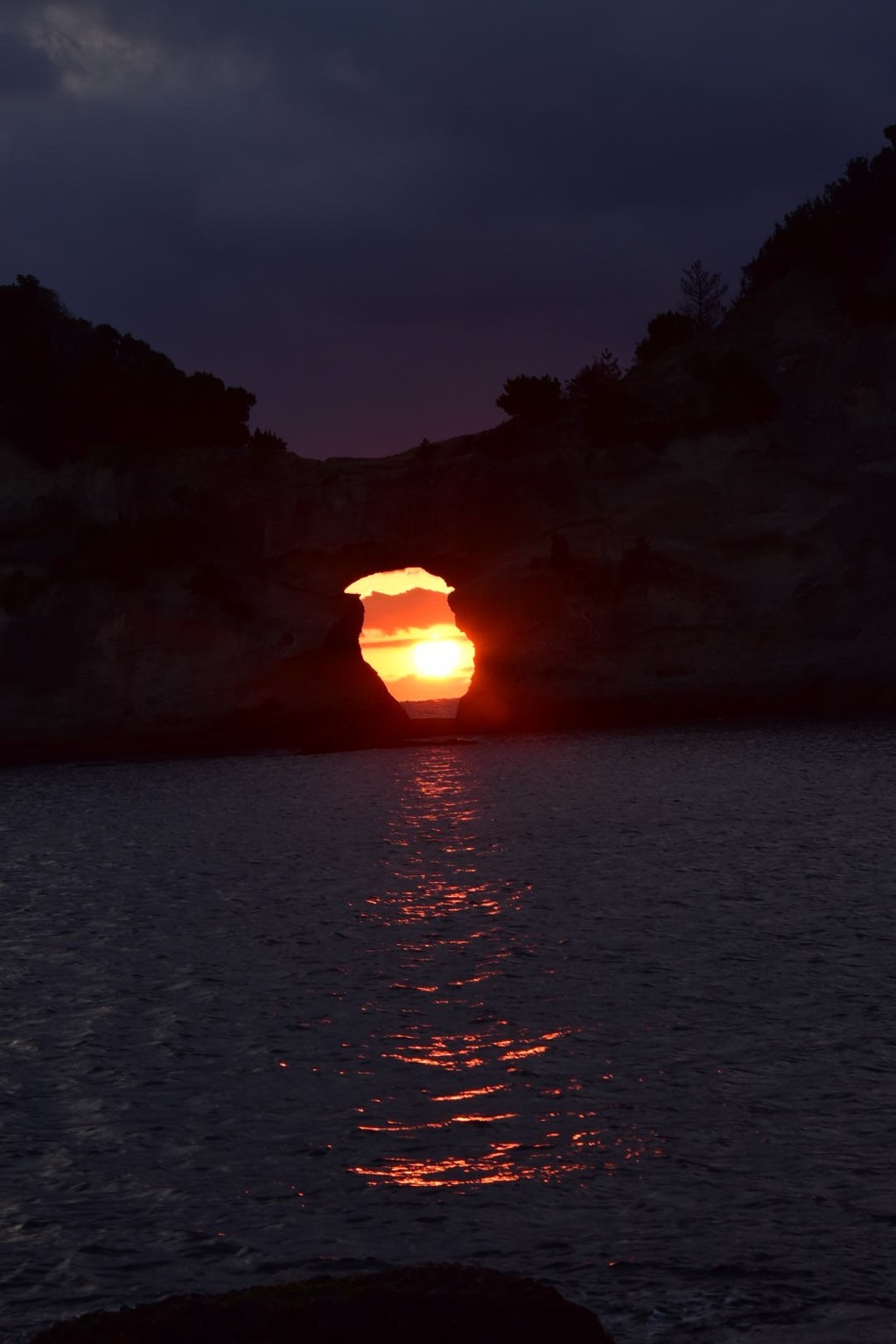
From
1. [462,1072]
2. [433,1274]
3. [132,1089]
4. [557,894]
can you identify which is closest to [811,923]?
[557,894]

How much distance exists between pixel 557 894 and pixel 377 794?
71.4 ft

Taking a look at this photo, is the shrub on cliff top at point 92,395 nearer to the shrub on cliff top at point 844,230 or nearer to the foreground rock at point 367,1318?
the shrub on cliff top at point 844,230

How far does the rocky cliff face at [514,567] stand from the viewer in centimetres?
6500

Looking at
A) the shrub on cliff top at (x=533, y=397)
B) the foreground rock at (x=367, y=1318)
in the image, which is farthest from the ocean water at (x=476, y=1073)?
the shrub on cliff top at (x=533, y=397)

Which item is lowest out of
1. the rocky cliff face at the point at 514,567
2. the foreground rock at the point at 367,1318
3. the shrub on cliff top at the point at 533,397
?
the foreground rock at the point at 367,1318

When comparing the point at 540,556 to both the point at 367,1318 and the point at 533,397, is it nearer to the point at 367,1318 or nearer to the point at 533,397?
the point at 533,397

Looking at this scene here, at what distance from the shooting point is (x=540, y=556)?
6875 centimetres

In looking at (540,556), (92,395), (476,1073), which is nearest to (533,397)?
(540,556)

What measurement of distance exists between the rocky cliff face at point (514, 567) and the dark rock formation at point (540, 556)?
12cm

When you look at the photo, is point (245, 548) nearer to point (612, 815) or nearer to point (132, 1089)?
point (612, 815)

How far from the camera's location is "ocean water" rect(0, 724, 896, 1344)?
1055cm

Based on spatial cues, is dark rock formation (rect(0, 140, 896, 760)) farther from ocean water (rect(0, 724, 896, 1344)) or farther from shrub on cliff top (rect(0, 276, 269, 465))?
ocean water (rect(0, 724, 896, 1344))

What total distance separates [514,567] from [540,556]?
1338 mm

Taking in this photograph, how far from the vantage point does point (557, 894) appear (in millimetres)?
26922
